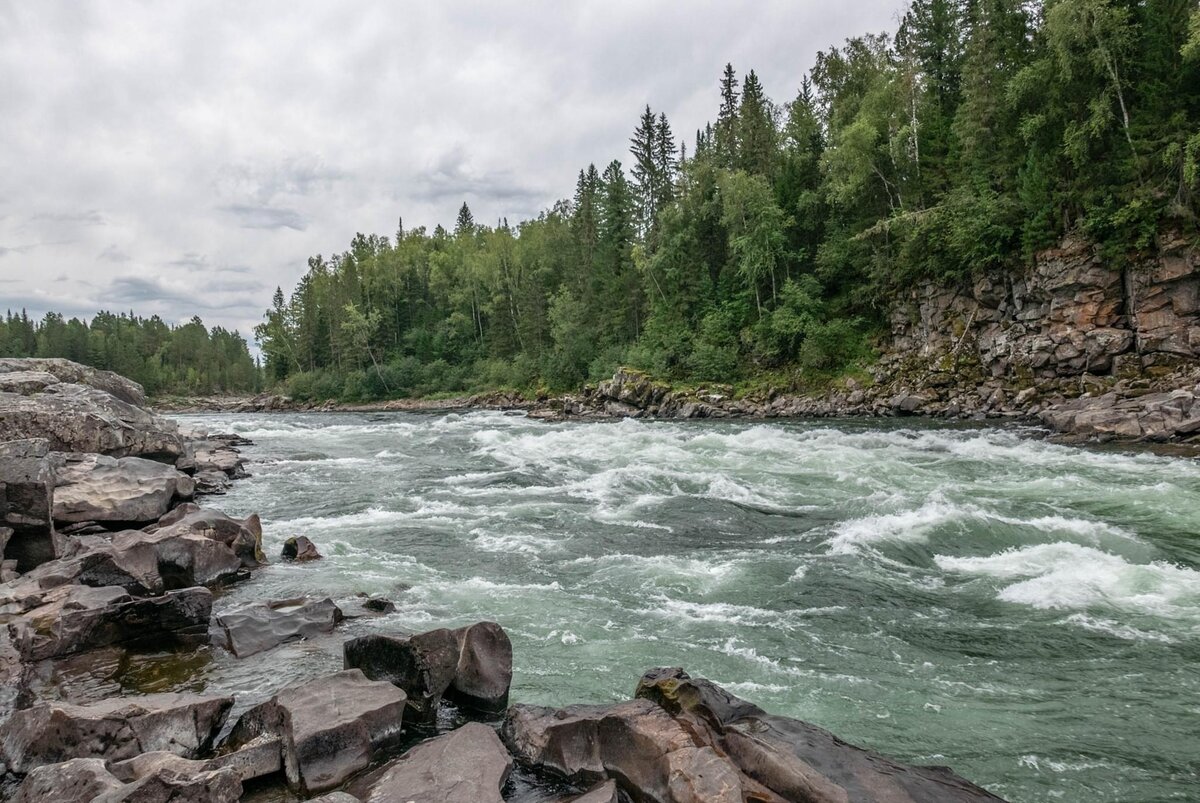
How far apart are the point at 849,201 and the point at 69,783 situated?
50587mm

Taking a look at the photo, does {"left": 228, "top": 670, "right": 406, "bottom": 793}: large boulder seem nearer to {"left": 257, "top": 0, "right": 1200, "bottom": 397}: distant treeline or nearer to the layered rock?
the layered rock

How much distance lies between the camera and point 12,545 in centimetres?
939

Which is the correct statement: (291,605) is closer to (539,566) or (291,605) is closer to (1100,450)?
(539,566)

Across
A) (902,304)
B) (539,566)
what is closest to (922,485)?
(539,566)

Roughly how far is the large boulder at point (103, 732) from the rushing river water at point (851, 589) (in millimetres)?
1211

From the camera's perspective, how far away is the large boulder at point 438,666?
5.98m

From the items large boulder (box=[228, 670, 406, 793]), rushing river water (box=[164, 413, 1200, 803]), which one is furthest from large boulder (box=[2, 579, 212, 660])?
large boulder (box=[228, 670, 406, 793])

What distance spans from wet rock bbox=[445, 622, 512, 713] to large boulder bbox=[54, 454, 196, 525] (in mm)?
10124

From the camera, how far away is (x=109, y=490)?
12.8m

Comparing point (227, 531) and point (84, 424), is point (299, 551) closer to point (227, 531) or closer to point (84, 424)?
point (227, 531)

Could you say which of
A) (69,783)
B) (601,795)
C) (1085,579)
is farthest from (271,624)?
(1085,579)

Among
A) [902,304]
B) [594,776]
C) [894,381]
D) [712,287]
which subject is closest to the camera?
[594,776]

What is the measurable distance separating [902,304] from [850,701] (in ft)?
138

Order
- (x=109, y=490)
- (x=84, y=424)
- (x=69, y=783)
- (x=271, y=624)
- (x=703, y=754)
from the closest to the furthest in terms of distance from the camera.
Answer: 1. (x=69, y=783)
2. (x=703, y=754)
3. (x=271, y=624)
4. (x=109, y=490)
5. (x=84, y=424)
